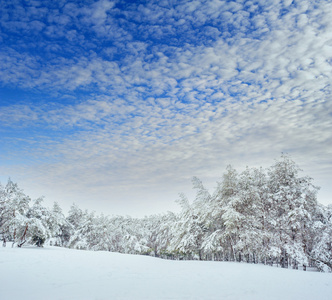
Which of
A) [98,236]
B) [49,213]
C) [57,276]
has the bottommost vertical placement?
[98,236]

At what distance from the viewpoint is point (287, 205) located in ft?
75.7

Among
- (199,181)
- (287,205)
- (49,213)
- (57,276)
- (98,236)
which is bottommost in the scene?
(98,236)

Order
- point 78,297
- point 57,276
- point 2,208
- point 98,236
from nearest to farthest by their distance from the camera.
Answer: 1. point 78,297
2. point 57,276
3. point 2,208
4. point 98,236

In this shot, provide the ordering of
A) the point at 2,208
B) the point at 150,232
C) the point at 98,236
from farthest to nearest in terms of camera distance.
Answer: the point at 150,232 → the point at 98,236 → the point at 2,208

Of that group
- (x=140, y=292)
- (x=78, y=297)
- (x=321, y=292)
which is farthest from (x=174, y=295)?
(x=321, y=292)

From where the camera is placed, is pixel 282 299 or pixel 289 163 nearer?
pixel 282 299

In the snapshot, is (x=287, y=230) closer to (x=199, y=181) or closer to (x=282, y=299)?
(x=199, y=181)

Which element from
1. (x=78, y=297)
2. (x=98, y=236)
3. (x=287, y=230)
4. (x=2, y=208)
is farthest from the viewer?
(x=98, y=236)

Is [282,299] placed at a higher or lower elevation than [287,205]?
lower

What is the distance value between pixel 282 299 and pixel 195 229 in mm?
21594

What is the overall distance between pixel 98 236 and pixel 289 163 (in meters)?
45.4

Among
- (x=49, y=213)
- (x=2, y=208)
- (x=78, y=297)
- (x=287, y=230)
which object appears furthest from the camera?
(x=49, y=213)

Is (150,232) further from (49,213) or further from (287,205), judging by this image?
(287,205)

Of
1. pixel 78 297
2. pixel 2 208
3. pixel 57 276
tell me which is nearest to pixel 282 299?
→ pixel 78 297
